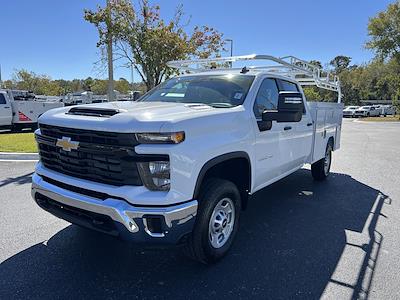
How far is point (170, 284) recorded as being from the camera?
3.17 meters

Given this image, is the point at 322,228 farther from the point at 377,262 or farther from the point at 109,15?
the point at 109,15

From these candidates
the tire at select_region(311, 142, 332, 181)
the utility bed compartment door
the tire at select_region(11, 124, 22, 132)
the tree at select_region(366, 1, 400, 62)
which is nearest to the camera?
the utility bed compartment door

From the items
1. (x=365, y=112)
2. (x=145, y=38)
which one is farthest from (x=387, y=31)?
(x=145, y=38)

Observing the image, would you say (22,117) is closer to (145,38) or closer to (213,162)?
(145,38)

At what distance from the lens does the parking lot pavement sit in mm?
3102

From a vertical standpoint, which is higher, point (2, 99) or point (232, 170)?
point (2, 99)

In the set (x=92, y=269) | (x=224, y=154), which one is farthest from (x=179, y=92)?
(x=92, y=269)

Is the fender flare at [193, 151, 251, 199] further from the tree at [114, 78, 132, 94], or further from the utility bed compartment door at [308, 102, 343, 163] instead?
the tree at [114, 78, 132, 94]

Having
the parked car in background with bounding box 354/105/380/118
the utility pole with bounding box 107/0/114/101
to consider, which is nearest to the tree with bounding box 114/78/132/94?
the parked car in background with bounding box 354/105/380/118

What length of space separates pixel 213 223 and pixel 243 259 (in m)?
0.54

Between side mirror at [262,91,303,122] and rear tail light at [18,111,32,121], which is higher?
side mirror at [262,91,303,122]

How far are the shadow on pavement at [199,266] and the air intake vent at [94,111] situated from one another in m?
1.47

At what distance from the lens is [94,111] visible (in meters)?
3.34

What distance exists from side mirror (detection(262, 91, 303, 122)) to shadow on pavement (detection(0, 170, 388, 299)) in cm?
142
